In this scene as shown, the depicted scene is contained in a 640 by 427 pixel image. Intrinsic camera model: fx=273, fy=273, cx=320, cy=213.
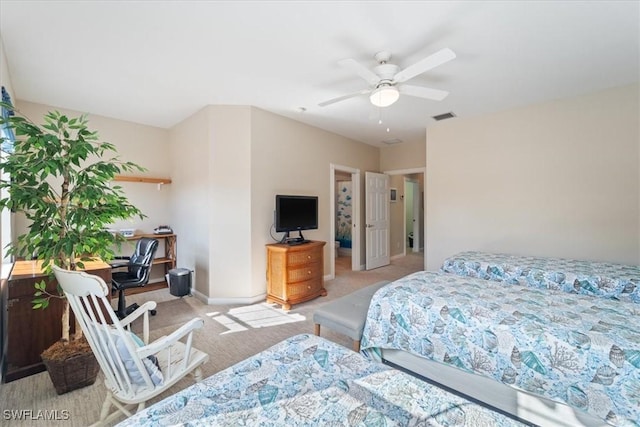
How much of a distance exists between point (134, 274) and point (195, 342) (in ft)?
4.28

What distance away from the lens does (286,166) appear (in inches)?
165

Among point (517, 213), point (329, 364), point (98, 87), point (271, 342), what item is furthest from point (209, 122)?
point (517, 213)

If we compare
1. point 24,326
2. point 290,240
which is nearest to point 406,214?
point 290,240

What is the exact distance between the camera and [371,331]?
81.0 inches

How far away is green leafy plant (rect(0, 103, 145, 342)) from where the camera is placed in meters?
1.67

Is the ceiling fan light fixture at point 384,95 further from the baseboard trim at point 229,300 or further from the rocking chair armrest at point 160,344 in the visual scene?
the baseboard trim at point 229,300

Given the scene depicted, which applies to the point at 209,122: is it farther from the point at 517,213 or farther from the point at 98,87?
the point at 517,213

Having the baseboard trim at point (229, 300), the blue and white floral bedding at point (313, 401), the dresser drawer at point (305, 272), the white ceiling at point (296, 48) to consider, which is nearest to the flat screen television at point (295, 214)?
the dresser drawer at point (305, 272)

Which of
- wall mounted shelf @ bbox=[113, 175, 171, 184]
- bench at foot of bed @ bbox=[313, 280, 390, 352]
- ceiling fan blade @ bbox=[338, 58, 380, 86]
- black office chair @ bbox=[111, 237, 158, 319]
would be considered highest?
ceiling fan blade @ bbox=[338, 58, 380, 86]

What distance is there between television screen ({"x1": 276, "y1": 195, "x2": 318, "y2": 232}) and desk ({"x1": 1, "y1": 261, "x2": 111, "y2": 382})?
2364 millimetres

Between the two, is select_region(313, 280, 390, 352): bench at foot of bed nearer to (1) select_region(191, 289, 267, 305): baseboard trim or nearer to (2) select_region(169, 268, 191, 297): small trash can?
(1) select_region(191, 289, 267, 305): baseboard trim

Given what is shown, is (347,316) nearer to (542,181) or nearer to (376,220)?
(542,181)

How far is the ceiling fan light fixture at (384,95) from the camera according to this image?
2.43 metres

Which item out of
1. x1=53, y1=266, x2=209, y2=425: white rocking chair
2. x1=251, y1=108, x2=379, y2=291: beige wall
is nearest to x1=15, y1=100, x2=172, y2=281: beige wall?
x1=251, y1=108, x2=379, y2=291: beige wall
